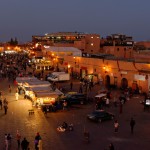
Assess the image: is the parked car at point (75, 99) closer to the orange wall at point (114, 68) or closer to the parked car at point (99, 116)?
the parked car at point (99, 116)

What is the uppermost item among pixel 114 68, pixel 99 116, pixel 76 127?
pixel 114 68

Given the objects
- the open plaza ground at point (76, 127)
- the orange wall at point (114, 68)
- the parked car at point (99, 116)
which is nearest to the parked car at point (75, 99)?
the open plaza ground at point (76, 127)

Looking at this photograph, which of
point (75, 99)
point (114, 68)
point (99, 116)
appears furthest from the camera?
point (114, 68)

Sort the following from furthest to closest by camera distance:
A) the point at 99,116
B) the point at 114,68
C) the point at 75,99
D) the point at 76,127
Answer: the point at 114,68 < the point at 75,99 < the point at 99,116 < the point at 76,127

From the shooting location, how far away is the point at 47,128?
849 inches

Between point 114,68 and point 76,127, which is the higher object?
point 114,68

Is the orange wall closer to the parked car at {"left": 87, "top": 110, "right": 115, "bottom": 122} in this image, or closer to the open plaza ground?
the open plaza ground

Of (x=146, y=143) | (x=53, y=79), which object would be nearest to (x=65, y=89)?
(x=53, y=79)

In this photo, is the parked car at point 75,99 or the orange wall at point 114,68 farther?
the orange wall at point 114,68

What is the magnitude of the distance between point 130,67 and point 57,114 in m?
13.6

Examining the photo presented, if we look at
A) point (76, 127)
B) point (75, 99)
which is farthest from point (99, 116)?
point (75, 99)

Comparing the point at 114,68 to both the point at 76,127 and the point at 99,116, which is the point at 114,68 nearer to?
the point at 99,116

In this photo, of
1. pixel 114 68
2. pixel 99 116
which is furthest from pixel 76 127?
pixel 114 68

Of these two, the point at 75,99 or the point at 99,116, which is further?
the point at 75,99
